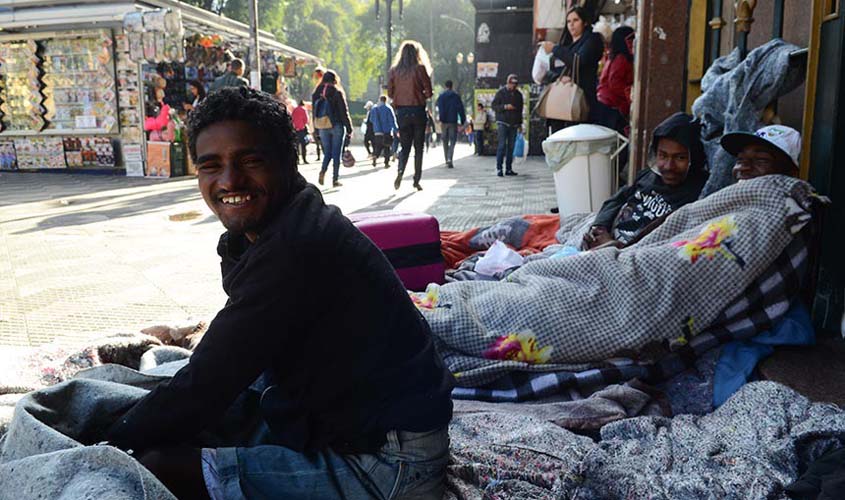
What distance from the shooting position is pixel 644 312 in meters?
2.89

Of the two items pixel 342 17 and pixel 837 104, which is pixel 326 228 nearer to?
pixel 837 104

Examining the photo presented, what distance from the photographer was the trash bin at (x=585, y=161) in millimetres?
6207

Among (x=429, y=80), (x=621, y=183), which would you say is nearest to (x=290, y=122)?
(x=621, y=183)

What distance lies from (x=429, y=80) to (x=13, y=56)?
10.6 m

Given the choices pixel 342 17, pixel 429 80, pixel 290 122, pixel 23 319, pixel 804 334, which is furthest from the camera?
pixel 342 17

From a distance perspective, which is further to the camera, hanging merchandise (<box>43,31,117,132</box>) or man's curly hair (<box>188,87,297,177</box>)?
hanging merchandise (<box>43,31,117,132</box>)

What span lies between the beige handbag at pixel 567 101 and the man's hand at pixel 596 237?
2644 millimetres

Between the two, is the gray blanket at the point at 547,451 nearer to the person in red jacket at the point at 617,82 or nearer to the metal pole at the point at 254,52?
the person in red jacket at the point at 617,82

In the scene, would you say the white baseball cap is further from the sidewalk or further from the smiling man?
the sidewalk

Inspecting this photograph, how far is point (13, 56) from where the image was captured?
50.1 feet

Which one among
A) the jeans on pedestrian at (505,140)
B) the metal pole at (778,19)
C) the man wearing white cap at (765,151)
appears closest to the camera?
the man wearing white cap at (765,151)

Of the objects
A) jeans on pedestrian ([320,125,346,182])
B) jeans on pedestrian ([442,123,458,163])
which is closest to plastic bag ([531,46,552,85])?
jeans on pedestrian ([320,125,346,182])

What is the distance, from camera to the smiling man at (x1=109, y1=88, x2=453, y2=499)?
5.32 ft

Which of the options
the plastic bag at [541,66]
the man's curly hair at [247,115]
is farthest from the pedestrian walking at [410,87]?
the man's curly hair at [247,115]
